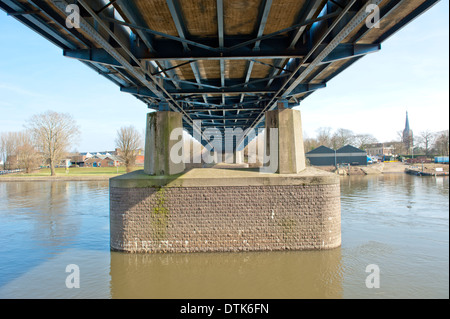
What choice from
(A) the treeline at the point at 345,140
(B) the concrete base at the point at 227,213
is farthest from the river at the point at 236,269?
(A) the treeline at the point at 345,140

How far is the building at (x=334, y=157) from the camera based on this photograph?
70.4m

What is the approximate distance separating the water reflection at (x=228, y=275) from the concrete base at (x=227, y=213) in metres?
0.46

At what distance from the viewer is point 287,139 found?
43.3 feet

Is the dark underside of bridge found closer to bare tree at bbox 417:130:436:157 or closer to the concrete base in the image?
the concrete base

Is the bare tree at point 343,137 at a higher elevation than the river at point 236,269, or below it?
higher

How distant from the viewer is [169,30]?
870 centimetres

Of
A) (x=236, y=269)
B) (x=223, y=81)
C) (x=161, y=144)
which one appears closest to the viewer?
(x=236, y=269)

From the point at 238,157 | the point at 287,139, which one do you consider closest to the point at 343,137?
the point at 238,157

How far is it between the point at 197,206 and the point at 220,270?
278cm

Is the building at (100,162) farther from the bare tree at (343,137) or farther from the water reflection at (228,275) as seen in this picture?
the water reflection at (228,275)

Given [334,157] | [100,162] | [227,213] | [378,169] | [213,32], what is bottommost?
[227,213]

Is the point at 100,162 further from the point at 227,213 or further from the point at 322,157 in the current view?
the point at 227,213

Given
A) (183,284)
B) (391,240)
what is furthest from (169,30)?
(391,240)

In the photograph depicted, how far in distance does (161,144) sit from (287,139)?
18.9 ft
